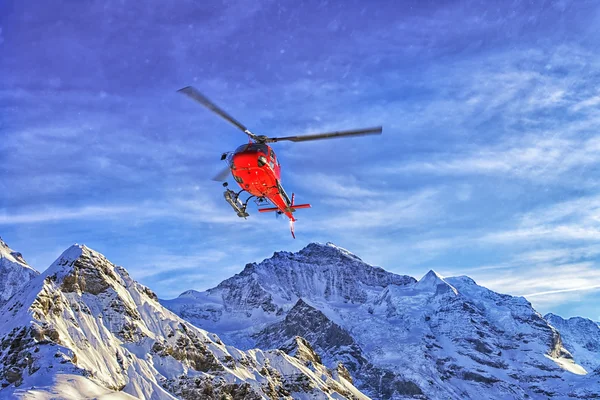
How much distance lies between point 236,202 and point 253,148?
6.78m

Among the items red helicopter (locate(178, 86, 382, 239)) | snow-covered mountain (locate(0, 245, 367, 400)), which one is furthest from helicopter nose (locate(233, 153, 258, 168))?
snow-covered mountain (locate(0, 245, 367, 400))

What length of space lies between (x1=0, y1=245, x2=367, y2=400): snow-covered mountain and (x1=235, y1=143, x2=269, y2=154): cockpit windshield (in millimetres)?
73300

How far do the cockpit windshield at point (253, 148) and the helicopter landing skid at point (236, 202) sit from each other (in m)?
5.12

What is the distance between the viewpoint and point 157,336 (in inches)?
6329

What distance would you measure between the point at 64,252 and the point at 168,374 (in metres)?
47.9

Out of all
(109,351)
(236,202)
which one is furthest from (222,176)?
(109,351)

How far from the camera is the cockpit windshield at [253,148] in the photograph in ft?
147

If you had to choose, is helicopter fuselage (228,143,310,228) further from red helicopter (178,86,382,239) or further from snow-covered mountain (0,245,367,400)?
snow-covered mountain (0,245,367,400)

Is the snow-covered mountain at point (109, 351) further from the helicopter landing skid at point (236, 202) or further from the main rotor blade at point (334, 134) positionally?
the main rotor blade at point (334, 134)

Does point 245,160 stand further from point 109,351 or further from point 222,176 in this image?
point 109,351

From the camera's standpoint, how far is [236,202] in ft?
164

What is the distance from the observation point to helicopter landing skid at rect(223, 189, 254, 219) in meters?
49.0

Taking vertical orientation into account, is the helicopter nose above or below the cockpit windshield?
below

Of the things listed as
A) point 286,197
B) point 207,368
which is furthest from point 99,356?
point 286,197
